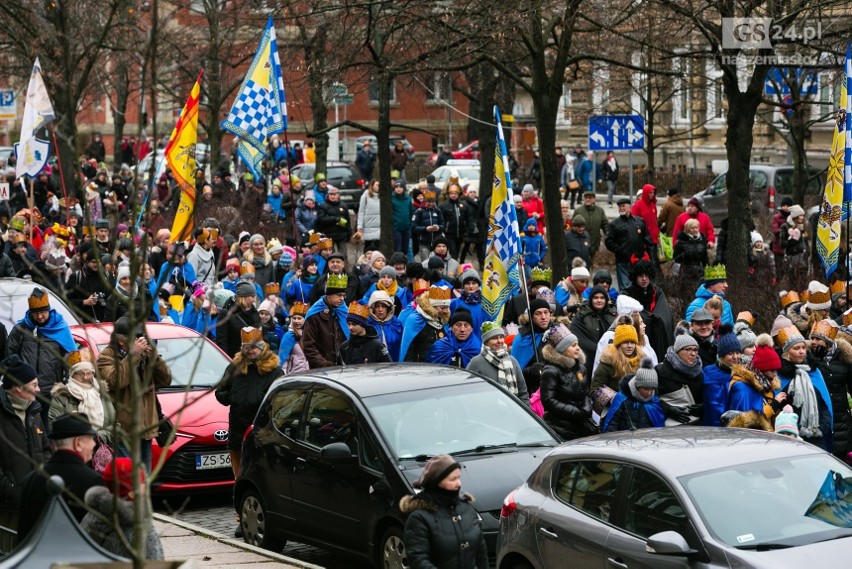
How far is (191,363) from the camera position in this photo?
14516 millimetres

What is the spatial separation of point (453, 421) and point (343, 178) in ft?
106

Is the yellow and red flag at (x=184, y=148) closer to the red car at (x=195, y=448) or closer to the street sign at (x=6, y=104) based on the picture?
the red car at (x=195, y=448)

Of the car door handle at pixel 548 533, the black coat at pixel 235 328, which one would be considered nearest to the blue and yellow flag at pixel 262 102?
the black coat at pixel 235 328

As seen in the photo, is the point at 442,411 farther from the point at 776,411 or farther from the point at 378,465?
the point at 776,411

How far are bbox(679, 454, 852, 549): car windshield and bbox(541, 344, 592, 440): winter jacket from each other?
11.6 ft

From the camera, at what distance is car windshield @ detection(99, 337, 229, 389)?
561 inches

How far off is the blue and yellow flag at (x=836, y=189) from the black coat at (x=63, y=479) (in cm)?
1129

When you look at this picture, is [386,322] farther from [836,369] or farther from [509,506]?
[509,506]

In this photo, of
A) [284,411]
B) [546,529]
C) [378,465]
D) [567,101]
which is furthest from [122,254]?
[567,101]

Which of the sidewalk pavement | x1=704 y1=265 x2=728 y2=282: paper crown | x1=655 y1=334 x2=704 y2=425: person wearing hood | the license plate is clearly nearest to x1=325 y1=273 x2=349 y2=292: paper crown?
the license plate

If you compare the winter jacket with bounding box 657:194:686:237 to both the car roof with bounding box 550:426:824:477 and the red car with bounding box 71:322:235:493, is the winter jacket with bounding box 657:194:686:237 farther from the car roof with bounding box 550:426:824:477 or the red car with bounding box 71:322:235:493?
the car roof with bounding box 550:426:824:477

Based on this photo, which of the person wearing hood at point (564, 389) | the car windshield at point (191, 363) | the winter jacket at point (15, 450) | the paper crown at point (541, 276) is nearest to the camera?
the winter jacket at point (15, 450)

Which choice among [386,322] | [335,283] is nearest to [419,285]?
[386,322]

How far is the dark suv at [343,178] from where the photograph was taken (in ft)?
136
